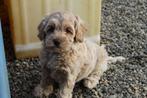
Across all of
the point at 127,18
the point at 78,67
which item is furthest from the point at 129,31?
the point at 78,67

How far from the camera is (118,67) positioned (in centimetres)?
274

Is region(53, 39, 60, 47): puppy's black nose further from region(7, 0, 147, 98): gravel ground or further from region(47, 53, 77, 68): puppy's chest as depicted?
region(7, 0, 147, 98): gravel ground

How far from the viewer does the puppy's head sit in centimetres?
209

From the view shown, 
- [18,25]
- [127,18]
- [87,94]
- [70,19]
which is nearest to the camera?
[70,19]

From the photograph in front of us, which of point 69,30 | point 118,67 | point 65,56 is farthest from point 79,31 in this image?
point 118,67

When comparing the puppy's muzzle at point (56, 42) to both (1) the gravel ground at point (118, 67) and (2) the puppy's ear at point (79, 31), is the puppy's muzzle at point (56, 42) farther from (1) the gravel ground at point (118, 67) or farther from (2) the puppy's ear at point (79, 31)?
(1) the gravel ground at point (118, 67)

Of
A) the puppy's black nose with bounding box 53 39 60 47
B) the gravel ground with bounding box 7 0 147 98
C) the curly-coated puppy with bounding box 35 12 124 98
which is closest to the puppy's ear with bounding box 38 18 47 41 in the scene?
the curly-coated puppy with bounding box 35 12 124 98

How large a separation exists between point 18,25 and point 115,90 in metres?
0.84

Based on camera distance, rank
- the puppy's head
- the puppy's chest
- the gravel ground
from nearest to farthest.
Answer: the puppy's head, the puppy's chest, the gravel ground

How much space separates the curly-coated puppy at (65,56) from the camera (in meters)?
2.11

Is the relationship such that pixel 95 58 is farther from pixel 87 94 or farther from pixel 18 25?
pixel 18 25

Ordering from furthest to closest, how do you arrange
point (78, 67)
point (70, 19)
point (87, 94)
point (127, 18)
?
point (127, 18), point (87, 94), point (78, 67), point (70, 19)

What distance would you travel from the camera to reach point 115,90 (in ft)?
8.24

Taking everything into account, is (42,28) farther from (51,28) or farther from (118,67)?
(118,67)
